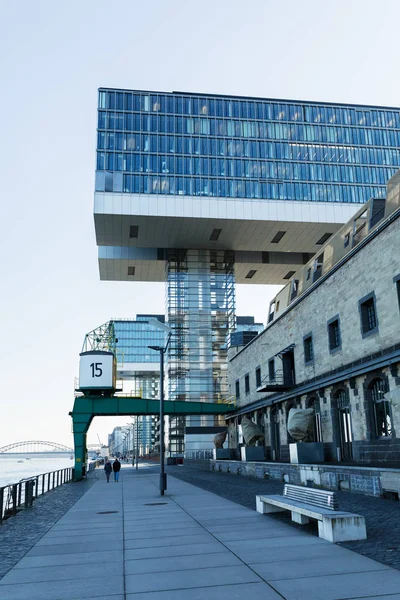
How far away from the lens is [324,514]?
11.0 m

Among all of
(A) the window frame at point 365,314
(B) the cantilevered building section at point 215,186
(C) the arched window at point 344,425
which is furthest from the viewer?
(B) the cantilevered building section at point 215,186

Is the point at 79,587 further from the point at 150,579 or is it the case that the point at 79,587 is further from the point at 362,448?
the point at 362,448

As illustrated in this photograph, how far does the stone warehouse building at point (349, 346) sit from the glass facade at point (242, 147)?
2975 centimetres

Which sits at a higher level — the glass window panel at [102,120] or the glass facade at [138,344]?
the glass window panel at [102,120]

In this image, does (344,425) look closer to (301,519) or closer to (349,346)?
(349,346)

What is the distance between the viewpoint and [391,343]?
78.8 ft

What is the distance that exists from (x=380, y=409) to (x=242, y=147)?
166 ft

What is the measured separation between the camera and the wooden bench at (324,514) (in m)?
10.6

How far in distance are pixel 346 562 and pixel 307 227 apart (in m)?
61.0

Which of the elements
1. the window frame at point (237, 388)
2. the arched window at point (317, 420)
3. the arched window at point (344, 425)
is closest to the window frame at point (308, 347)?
the arched window at point (317, 420)

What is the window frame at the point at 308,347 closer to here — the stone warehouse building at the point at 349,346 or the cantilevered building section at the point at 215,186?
the stone warehouse building at the point at 349,346

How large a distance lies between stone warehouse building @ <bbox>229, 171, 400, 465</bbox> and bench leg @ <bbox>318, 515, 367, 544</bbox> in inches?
430

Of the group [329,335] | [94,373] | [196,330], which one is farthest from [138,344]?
[329,335]

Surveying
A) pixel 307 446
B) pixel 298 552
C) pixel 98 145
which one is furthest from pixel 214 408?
pixel 298 552
